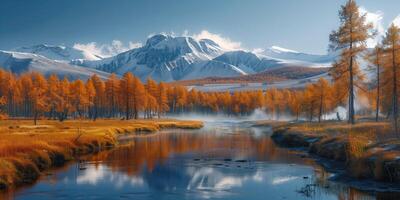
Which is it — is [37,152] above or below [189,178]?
above

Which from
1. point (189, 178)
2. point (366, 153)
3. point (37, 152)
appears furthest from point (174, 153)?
point (366, 153)

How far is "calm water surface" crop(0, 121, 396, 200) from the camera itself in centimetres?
2793

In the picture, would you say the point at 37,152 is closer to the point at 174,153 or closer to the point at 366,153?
the point at 174,153

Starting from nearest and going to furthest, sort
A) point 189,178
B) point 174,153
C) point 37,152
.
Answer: point 189,178
point 37,152
point 174,153

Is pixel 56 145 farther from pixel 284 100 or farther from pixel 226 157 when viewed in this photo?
pixel 284 100

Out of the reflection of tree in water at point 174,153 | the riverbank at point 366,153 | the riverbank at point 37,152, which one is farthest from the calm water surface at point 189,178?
the riverbank at point 366,153

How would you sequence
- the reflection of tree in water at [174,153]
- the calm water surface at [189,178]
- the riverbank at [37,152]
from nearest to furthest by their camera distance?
1. the calm water surface at [189,178]
2. the riverbank at [37,152]
3. the reflection of tree in water at [174,153]

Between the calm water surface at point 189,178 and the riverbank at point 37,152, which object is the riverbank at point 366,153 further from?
the riverbank at point 37,152

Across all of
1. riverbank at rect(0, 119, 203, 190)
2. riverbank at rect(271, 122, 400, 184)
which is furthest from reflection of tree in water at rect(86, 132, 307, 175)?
riverbank at rect(271, 122, 400, 184)

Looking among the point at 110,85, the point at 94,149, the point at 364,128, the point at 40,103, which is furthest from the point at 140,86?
the point at 364,128

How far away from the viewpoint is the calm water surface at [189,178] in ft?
91.6

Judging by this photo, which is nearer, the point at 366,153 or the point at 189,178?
A: the point at 366,153

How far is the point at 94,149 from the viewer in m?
51.1

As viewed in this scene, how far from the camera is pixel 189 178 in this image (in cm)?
3403
